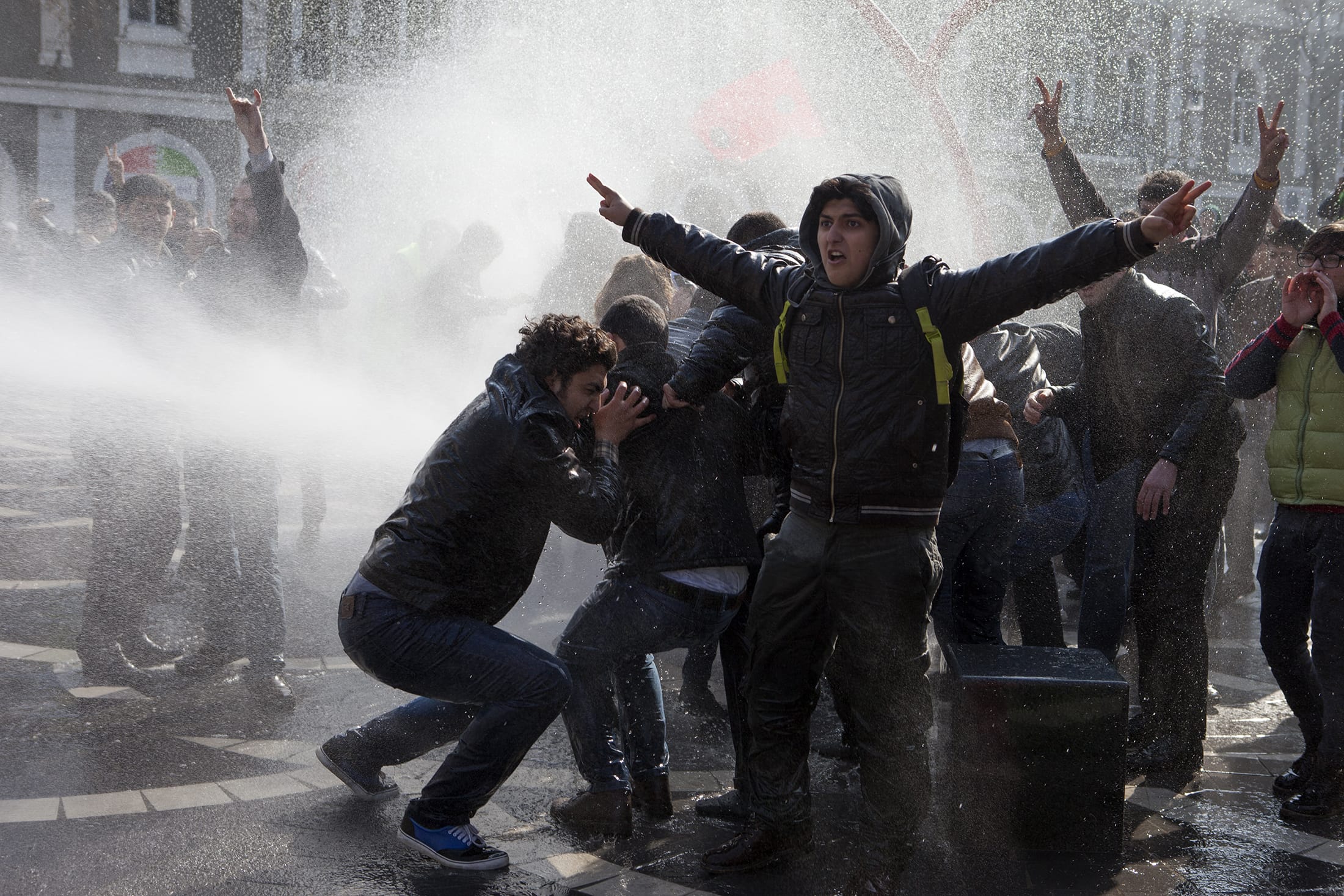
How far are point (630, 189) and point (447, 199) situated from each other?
4018 millimetres

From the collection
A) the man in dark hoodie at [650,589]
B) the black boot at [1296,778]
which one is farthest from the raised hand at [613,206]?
the black boot at [1296,778]

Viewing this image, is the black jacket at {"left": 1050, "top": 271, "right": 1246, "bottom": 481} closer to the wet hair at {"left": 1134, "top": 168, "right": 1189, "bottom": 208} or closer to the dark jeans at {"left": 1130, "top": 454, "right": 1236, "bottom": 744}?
the dark jeans at {"left": 1130, "top": 454, "right": 1236, "bottom": 744}

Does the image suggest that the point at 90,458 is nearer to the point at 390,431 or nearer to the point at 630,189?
the point at 390,431

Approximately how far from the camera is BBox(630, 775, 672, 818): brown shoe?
13.0ft

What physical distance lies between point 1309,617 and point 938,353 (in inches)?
82.1

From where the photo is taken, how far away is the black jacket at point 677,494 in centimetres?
381

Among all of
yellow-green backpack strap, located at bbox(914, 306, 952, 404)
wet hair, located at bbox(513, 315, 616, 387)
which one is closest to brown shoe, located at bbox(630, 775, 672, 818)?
wet hair, located at bbox(513, 315, 616, 387)

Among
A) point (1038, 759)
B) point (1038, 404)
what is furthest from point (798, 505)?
point (1038, 404)

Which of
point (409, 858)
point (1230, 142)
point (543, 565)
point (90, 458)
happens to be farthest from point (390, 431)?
point (1230, 142)

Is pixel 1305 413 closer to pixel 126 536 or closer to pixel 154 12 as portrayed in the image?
pixel 126 536

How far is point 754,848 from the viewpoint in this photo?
3.52 metres

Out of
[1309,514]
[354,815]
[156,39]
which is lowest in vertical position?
[354,815]

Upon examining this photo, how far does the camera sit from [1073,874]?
143 inches

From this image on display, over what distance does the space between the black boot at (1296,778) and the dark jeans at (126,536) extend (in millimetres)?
4546
